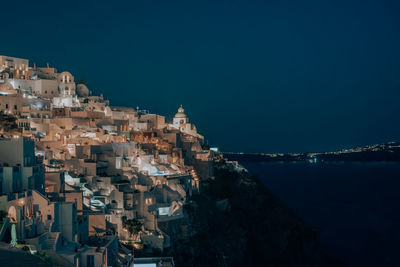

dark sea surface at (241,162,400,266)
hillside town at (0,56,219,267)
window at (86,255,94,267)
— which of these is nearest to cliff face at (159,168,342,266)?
hillside town at (0,56,219,267)

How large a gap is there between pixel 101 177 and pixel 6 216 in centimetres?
1305

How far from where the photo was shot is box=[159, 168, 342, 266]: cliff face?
104ft

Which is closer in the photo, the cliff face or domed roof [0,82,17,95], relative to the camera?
the cliff face

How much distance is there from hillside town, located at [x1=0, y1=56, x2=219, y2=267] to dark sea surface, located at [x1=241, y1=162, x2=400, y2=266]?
24020 mm

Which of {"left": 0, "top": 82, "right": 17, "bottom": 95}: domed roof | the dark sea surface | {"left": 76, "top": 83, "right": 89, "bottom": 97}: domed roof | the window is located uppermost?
{"left": 76, "top": 83, "right": 89, "bottom": 97}: domed roof

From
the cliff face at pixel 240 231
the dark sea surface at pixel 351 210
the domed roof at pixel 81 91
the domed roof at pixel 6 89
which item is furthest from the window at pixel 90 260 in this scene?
the domed roof at pixel 81 91

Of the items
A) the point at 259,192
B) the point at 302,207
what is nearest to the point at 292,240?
the point at 259,192

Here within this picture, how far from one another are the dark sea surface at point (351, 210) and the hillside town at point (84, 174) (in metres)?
24.0

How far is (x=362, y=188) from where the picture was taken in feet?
298

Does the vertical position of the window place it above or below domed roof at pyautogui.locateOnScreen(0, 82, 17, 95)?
below

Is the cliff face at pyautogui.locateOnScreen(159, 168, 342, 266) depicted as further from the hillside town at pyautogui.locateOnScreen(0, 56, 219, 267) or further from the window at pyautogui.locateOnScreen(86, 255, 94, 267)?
the window at pyautogui.locateOnScreen(86, 255, 94, 267)

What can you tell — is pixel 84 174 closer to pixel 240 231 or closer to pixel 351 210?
pixel 240 231

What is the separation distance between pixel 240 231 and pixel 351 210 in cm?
3809

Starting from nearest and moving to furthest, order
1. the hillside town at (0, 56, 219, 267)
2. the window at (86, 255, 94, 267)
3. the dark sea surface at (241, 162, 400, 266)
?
the window at (86, 255, 94, 267), the hillside town at (0, 56, 219, 267), the dark sea surface at (241, 162, 400, 266)
